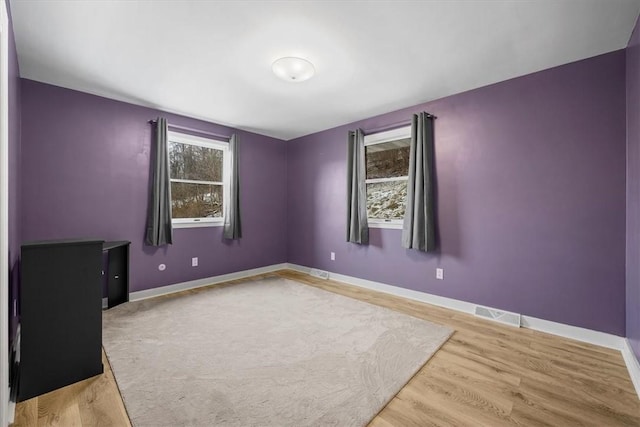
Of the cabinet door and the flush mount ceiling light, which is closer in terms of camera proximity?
the flush mount ceiling light

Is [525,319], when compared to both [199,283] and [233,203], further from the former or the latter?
[199,283]

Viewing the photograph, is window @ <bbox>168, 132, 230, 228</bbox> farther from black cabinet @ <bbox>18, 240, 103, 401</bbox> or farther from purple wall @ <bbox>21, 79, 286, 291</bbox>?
black cabinet @ <bbox>18, 240, 103, 401</bbox>

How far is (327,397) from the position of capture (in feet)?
5.33

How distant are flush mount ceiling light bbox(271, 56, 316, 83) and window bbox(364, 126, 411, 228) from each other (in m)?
1.57

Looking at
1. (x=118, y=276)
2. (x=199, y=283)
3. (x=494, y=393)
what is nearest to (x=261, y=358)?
(x=494, y=393)

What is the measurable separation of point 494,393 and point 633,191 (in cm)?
176

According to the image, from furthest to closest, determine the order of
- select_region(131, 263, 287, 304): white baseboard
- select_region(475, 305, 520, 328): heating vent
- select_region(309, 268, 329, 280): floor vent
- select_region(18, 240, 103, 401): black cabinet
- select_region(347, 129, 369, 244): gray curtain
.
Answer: select_region(309, 268, 329, 280): floor vent, select_region(347, 129, 369, 244): gray curtain, select_region(131, 263, 287, 304): white baseboard, select_region(475, 305, 520, 328): heating vent, select_region(18, 240, 103, 401): black cabinet

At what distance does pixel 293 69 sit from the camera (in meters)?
2.45

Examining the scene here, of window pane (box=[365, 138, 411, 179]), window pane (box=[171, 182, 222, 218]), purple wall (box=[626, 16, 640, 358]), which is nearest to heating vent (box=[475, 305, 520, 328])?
purple wall (box=[626, 16, 640, 358])

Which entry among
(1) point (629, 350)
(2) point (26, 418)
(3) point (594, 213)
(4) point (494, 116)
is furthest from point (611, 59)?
(2) point (26, 418)

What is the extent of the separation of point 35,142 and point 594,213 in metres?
5.13

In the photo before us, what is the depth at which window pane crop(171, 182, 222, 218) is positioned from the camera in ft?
12.7

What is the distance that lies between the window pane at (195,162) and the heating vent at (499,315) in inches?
150

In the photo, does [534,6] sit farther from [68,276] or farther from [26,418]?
[26,418]
